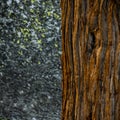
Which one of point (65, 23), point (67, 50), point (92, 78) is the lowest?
point (92, 78)

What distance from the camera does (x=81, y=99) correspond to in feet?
6.70

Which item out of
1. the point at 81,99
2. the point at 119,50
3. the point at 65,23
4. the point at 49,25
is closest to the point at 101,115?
the point at 81,99

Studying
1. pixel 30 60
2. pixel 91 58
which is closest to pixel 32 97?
pixel 30 60

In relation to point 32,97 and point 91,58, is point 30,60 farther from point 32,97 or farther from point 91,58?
point 91,58

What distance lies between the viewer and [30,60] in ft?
15.6

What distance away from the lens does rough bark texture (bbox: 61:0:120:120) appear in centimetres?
190

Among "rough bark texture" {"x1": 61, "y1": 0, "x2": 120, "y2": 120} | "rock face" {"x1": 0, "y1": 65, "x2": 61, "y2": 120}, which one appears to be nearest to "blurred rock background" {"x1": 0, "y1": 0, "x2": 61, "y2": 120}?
"rock face" {"x1": 0, "y1": 65, "x2": 61, "y2": 120}

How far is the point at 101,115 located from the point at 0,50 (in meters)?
2.91

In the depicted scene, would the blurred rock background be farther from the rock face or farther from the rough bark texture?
the rough bark texture

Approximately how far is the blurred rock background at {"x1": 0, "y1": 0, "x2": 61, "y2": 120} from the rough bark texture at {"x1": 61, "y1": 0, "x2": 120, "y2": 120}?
103 inches

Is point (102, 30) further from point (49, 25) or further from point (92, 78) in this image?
point (49, 25)

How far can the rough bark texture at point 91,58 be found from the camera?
1.90 m

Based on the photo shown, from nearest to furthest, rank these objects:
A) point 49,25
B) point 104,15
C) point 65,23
A: point 104,15 → point 65,23 → point 49,25

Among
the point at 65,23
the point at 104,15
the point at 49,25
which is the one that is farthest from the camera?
the point at 49,25
